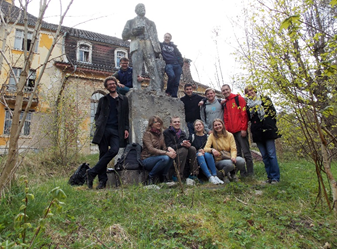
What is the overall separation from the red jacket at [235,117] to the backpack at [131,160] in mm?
1926

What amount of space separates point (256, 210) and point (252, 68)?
2001 mm

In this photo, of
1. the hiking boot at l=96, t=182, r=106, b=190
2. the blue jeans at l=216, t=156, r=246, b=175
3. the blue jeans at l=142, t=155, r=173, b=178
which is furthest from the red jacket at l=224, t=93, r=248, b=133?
the hiking boot at l=96, t=182, r=106, b=190

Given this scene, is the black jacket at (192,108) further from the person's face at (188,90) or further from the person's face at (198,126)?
the person's face at (198,126)

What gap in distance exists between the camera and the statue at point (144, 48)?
6.21 m

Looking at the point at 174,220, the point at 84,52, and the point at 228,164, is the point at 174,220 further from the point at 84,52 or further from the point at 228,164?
the point at 84,52

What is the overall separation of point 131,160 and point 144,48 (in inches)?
112

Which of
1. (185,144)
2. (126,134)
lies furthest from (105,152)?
(185,144)

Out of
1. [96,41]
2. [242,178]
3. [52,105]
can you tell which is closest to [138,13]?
[242,178]

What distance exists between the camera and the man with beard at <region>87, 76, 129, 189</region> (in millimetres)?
4719

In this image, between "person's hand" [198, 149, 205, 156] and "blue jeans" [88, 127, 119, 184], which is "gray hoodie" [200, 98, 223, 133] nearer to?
"person's hand" [198, 149, 205, 156]

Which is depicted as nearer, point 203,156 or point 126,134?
point 203,156

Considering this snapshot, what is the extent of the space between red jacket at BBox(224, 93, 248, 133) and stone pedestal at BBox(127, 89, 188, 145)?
103 centimetres

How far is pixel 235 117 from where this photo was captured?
18.1ft

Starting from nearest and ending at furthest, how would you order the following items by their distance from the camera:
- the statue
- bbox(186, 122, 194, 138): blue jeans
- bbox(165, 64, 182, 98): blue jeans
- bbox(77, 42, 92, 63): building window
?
bbox(186, 122, 194, 138): blue jeans < the statue < bbox(165, 64, 182, 98): blue jeans < bbox(77, 42, 92, 63): building window
